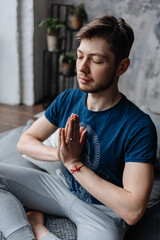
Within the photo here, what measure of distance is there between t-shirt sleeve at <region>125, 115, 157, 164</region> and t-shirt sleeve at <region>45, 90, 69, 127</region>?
16.1 inches

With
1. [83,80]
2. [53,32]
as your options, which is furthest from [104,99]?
[53,32]

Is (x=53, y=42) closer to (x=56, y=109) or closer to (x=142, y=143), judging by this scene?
(x=56, y=109)

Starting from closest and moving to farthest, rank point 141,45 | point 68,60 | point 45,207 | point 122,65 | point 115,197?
1. point 115,197
2. point 122,65
3. point 45,207
4. point 141,45
5. point 68,60

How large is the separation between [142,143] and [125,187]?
178 millimetres

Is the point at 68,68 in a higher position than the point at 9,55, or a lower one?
lower

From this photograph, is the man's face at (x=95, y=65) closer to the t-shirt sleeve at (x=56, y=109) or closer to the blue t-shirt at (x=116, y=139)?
the blue t-shirt at (x=116, y=139)

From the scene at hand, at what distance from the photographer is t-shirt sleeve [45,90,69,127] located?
4.05 feet

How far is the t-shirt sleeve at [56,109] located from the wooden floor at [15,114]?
1.51 m

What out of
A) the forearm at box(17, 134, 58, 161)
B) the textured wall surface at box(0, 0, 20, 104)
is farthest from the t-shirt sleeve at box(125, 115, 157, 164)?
the textured wall surface at box(0, 0, 20, 104)

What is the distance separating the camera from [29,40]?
9.95 ft

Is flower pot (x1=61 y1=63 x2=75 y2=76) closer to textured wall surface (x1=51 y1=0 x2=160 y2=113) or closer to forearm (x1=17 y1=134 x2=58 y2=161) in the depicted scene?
textured wall surface (x1=51 y1=0 x2=160 y2=113)

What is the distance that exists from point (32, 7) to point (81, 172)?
2.47 m

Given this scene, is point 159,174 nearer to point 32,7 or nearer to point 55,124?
point 55,124

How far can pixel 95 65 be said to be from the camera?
98 cm
